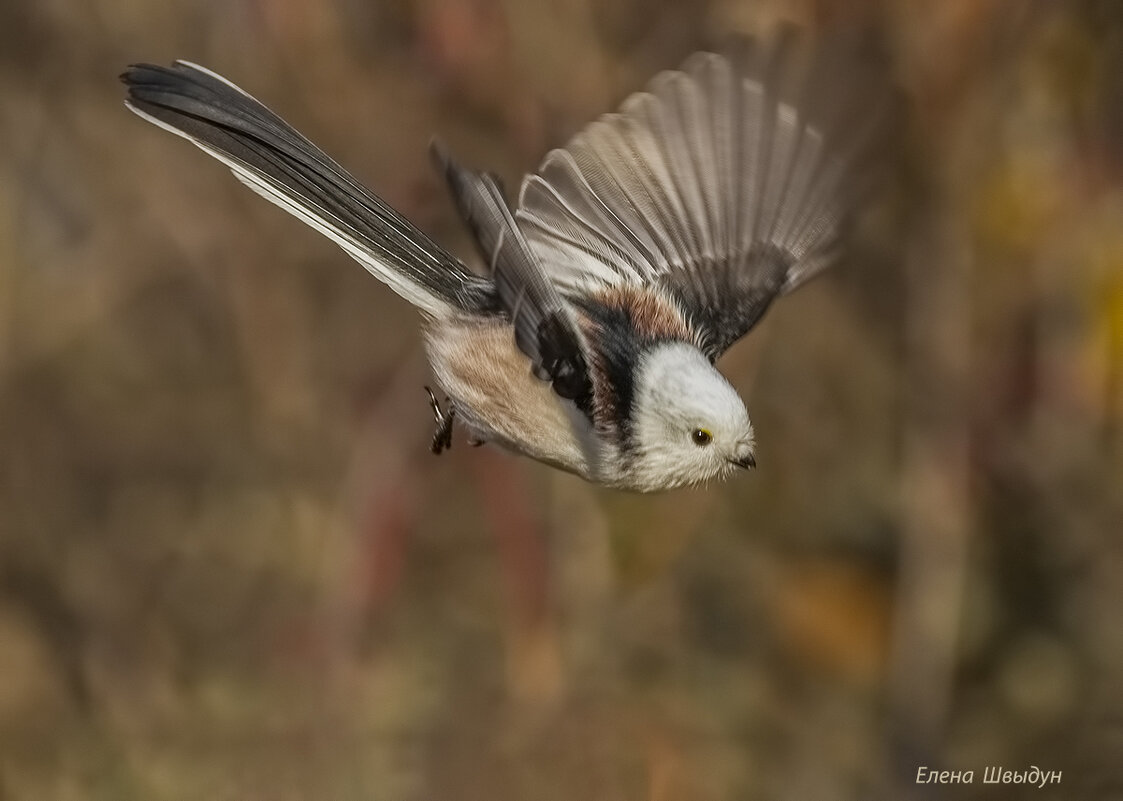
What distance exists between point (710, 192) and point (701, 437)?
0.46 meters

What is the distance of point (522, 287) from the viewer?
116cm

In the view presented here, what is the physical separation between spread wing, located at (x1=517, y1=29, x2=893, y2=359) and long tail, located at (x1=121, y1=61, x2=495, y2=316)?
0.78 feet

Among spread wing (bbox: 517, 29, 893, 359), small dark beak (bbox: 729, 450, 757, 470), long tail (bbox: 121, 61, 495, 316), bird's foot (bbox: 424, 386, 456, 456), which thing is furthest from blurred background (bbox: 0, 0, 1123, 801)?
small dark beak (bbox: 729, 450, 757, 470)

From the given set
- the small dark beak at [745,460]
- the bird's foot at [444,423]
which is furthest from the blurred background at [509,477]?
the small dark beak at [745,460]

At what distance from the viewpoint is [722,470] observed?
4.58 ft

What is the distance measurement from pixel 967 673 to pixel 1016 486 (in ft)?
1.63

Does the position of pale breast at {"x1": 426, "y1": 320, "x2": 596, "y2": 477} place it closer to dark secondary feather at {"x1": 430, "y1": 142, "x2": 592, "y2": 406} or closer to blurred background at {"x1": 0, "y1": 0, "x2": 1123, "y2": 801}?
dark secondary feather at {"x1": 430, "y1": 142, "x2": 592, "y2": 406}

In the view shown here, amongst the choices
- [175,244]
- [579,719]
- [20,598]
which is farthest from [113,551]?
[579,719]

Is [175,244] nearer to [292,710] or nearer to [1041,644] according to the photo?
[292,710]

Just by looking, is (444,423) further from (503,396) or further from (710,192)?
(710,192)

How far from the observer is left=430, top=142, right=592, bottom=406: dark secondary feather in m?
1.06

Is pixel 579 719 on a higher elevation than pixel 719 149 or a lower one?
lower

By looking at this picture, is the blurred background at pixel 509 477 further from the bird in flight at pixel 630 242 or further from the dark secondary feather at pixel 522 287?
the dark secondary feather at pixel 522 287

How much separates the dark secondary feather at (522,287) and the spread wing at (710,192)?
1.02 feet
